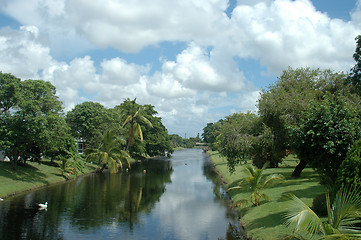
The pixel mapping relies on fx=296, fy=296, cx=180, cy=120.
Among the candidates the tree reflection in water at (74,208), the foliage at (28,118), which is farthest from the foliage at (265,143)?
the foliage at (28,118)

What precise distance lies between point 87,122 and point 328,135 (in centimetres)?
4821

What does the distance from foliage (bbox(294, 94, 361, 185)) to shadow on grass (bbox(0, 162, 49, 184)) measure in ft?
101

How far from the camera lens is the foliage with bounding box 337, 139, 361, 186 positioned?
10711 mm

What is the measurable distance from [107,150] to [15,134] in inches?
812

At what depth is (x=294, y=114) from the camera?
26672 millimetres

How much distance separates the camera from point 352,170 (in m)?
11.1

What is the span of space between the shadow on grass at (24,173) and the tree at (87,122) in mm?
16920

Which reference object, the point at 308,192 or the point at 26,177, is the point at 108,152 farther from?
the point at 308,192

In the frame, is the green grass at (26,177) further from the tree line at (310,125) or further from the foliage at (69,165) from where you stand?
the tree line at (310,125)

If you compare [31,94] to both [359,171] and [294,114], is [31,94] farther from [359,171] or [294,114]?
[359,171]

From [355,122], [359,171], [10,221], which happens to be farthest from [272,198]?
[10,221]

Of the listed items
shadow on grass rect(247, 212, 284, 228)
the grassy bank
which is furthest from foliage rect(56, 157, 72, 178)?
shadow on grass rect(247, 212, 284, 228)

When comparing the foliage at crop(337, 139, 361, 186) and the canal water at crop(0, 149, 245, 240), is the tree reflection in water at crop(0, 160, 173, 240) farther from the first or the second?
the foliage at crop(337, 139, 361, 186)

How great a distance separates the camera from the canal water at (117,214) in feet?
64.8
